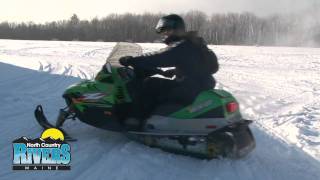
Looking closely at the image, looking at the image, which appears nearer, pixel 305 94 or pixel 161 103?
pixel 161 103

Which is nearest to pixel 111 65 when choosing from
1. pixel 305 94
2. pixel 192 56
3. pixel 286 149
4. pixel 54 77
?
pixel 192 56

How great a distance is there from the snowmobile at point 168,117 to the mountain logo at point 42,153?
461 millimetres

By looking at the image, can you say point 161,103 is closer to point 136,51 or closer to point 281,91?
point 136,51

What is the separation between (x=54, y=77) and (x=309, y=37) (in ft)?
198

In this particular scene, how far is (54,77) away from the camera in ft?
42.2

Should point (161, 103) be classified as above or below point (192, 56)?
below

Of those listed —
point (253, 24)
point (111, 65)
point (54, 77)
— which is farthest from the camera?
point (253, 24)

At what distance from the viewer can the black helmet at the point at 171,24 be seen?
5.26m

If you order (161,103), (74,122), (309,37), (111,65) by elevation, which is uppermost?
(111,65)

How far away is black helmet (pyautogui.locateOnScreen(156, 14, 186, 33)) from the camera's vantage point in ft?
17.3

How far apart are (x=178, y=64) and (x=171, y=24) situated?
47 centimetres

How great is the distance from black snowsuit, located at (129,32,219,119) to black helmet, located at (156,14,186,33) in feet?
0.40

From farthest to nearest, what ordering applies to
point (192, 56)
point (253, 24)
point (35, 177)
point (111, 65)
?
point (253, 24), point (111, 65), point (192, 56), point (35, 177)

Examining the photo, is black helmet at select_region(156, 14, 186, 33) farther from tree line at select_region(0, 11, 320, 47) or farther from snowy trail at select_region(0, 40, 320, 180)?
tree line at select_region(0, 11, 320, 47)
